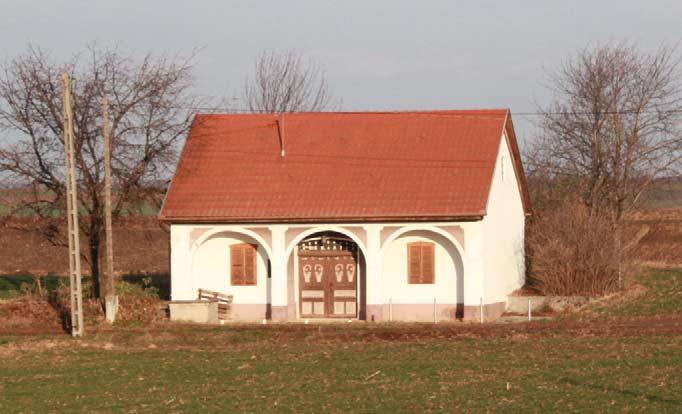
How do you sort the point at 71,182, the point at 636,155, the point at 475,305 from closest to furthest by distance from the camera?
the point at 71,182 < the point at 475,305 < the point at 636,155

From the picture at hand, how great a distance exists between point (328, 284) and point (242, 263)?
2762 millimetres

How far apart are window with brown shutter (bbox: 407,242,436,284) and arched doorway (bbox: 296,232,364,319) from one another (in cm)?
167

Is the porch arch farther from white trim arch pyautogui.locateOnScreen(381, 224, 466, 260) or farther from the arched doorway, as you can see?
the arched doorway

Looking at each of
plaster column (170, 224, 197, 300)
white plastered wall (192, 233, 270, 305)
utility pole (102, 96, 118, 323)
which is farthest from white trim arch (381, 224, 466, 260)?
utility pole (102, 96, 118, 323)

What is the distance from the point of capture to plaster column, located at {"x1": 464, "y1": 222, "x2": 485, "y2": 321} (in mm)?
34469

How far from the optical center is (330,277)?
120 ft

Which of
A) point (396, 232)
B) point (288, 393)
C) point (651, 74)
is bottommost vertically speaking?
point (288, 393)

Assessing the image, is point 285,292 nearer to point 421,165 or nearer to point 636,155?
point 421,165

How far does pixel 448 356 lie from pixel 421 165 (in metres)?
13.1

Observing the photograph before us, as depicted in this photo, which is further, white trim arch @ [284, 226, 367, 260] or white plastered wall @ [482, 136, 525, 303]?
white plastered wall @ [482, 136, 525, 303]

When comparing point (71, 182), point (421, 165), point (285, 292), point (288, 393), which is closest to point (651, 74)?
point (421, 165)

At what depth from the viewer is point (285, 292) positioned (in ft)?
116

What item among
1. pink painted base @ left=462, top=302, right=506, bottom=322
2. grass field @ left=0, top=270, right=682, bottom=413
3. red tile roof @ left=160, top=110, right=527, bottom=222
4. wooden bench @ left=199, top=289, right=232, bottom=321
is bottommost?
grass field @ left=0, top=270, right=682, bottom=413

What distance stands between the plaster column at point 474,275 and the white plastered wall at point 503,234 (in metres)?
0.32
